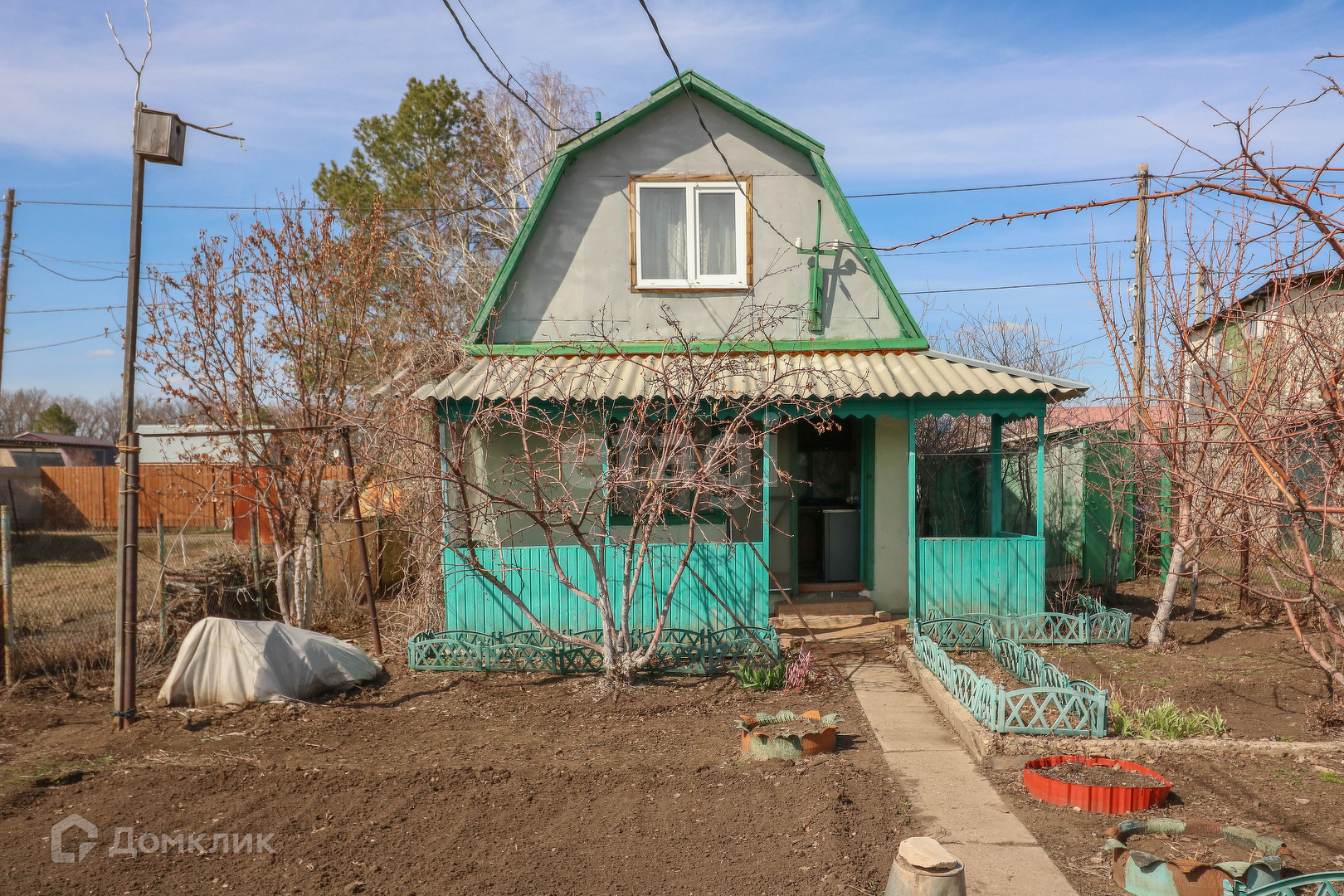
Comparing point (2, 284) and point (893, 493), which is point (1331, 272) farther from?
point (2, 284)

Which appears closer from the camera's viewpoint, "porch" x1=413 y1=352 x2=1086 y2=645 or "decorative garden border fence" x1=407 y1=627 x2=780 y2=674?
"decorative garden border fence" x1=407 y1=627 x2=780 y2=674

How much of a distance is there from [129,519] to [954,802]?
6267mm

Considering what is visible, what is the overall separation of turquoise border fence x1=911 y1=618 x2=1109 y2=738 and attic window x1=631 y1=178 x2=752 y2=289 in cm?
522

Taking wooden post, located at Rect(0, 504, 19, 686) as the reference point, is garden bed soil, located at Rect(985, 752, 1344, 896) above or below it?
below

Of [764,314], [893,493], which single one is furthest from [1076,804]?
[764,314]

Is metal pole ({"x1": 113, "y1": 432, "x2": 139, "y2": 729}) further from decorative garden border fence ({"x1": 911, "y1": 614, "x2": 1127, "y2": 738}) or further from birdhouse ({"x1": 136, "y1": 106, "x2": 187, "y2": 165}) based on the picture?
decorative garden border fence ({"x1": 911, "y1": 614, "x2": 1127, "y2": 738})

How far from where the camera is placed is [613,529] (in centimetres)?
1023

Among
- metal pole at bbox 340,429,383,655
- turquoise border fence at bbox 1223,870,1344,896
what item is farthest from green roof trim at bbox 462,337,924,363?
turquoise border fence at bbox 1223,870,1344,896

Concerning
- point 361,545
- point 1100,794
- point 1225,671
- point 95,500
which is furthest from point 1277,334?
point 95,500

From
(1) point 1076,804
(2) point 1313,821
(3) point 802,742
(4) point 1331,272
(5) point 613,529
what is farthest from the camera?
(5) point 613,529

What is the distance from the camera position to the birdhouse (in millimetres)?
6605

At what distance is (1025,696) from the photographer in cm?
602

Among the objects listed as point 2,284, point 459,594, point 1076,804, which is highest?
point 2,284

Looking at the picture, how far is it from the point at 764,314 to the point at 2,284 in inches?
764
